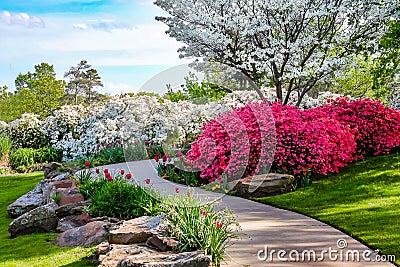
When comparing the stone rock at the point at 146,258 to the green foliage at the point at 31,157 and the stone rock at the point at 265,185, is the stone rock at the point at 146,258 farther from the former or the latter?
the green foliage at the point at 31,157

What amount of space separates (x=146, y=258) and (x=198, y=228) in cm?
61

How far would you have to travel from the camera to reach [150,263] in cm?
375

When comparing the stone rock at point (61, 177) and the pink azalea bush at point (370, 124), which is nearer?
the stone rock at point (61, 177)

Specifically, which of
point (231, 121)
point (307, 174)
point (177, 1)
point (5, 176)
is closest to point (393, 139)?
point (307, 174)

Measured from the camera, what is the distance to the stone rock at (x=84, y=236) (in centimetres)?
565

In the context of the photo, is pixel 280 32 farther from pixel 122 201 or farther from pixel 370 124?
pixel 122 201

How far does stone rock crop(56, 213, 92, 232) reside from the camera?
6.49 m

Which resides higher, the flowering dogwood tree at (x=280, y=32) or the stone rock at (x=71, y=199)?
the flowering dogwood tree at (x=280, y=32)

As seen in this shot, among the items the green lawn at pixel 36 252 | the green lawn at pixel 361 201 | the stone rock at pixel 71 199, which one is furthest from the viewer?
the stone rock at pixel 71 199

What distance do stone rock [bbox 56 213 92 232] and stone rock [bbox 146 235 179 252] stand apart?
2.15 m

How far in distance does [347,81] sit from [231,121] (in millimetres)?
9481

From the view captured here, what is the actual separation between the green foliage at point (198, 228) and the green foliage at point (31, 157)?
949 centimetres

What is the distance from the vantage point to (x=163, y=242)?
4.38 meters

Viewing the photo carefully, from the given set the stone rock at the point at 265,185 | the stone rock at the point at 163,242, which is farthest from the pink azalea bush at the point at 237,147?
the stone rock at the point at 163,242
